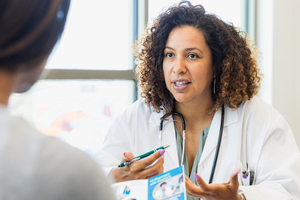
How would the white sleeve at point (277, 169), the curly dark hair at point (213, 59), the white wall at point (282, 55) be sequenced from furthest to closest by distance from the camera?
the white wall at point (282, 55)
the curly dark hair at point (213, 59)
the white sleeve at point (277, 169)

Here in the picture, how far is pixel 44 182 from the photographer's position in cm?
28

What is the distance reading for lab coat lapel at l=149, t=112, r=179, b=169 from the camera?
1296 mm

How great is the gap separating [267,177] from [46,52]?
1102 mm

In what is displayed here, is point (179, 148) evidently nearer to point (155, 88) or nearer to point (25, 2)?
point (155, 88)

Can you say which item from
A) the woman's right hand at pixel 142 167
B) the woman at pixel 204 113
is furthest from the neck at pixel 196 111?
the woman's right hand at pixel 142 167

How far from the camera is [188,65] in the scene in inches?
52.1

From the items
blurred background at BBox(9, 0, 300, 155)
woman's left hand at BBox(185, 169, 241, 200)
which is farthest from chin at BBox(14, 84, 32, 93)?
blurred background at BBox(9, 0, 300, 155)

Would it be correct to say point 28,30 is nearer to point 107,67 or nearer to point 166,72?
point 166,72

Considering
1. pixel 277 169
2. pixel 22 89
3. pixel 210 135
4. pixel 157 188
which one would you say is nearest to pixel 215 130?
pixel 210 135

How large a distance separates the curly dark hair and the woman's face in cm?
5

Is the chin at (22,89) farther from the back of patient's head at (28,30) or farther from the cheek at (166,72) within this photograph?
the cheek at (166,72)

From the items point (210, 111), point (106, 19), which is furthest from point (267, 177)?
point (106, 19)

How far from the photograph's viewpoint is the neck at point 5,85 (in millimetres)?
337

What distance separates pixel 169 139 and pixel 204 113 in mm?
246
